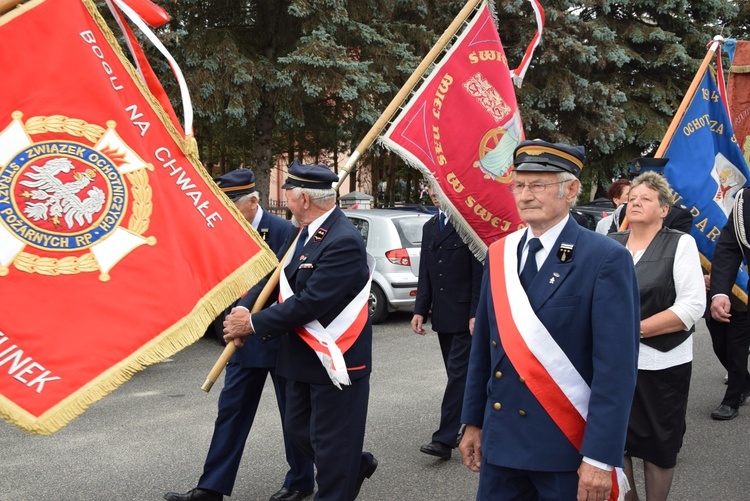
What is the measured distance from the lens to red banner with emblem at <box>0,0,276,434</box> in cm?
265

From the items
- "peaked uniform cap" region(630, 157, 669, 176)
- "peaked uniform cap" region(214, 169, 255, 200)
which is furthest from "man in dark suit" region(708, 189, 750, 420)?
"peaked uniform cap" region(214, 169, 255, 200)

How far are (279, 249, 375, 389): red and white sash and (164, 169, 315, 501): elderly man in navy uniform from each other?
563 mm

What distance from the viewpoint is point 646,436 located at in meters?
3.66

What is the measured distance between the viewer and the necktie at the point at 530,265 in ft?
8.53

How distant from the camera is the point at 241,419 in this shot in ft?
13.8

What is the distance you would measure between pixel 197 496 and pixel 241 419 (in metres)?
0.47

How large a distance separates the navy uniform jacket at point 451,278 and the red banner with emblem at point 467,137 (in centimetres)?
33

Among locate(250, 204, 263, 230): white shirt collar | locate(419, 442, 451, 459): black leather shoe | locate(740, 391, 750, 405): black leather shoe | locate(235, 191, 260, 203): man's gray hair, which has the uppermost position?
locate(235, 191, 260, 203): man's gray hair

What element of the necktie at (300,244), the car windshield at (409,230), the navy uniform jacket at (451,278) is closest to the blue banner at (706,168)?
the navy uniform jacket at (451,278)

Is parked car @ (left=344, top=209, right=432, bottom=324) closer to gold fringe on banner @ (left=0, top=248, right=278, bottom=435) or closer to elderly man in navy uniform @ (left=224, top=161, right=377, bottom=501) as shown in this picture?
elderly man in navy uniform @ (left=224, top=161, right=377, bottom=501)

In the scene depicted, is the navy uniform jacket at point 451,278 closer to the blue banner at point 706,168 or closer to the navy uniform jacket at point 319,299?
the navy uniform jacket at point 319,299

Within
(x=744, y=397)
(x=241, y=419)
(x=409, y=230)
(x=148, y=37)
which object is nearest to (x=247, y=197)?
(x=241, y=419)

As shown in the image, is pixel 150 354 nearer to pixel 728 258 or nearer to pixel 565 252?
pixel 565 252

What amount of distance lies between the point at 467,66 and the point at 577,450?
3.06m
